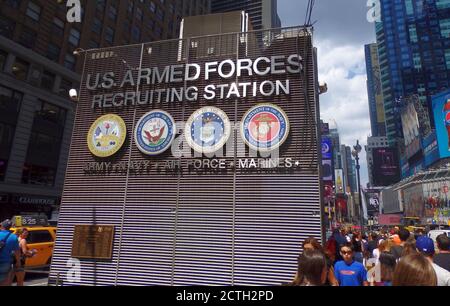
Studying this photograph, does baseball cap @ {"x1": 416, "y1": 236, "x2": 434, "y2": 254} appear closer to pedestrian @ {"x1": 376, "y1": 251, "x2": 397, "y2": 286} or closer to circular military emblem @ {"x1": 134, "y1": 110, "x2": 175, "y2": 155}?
pedestrian @ {"x1": 376, "y1": 251, "x2": 397, "y2": 286}

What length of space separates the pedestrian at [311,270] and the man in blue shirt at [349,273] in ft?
9.31

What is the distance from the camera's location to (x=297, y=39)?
35.9 ft

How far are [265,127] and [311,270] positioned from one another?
282 inches

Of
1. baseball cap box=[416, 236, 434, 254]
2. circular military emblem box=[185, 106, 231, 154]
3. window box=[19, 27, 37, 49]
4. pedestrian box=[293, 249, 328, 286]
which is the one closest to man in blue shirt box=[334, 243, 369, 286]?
baseball cap box=[416, 236, 434, 254]

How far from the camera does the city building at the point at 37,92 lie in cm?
2920

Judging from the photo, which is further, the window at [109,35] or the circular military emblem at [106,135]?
the window at [109,35]

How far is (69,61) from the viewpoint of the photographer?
3606 centimetres

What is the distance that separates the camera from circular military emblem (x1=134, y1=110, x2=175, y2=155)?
11.0 meters

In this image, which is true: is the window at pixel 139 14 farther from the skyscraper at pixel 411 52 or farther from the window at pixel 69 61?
the skyscraper at pixel 411 52

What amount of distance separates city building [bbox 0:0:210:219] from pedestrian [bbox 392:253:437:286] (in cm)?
2853

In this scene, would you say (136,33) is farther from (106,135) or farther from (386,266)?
(386,266)

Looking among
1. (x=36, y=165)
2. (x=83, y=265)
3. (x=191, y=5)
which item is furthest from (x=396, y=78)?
(x=83, y=265)

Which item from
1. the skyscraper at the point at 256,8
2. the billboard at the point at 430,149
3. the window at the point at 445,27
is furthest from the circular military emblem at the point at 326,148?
the window at the point at 445,27
